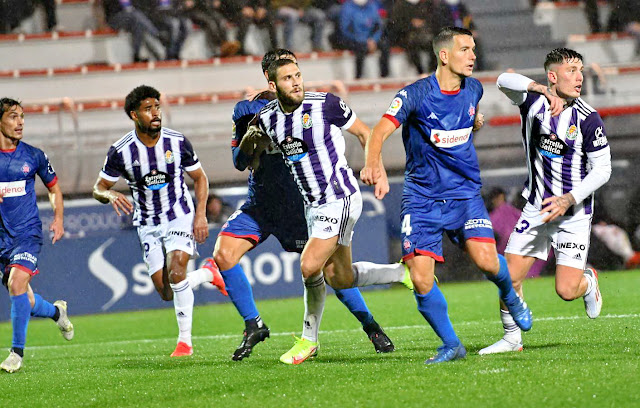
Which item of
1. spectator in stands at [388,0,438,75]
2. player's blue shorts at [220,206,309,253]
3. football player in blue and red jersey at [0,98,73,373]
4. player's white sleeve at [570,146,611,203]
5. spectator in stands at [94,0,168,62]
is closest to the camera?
player's white sleeve at [570,146,611,203]

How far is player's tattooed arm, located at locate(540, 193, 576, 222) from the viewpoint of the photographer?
6.30 metres

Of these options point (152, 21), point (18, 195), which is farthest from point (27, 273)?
point (152, 21)

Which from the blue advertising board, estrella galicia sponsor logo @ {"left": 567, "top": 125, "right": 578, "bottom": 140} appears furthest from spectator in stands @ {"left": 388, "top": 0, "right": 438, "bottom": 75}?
estrella galicia sponsor logo @ {"left": 567, "top": 125, "right": 578, "bottom": 140}

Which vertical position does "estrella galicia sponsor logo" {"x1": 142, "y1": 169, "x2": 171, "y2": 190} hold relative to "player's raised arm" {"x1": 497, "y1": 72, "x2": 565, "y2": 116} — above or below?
below

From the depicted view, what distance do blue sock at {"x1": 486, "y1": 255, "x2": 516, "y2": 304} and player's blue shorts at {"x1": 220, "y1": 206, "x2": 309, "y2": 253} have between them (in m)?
1.63

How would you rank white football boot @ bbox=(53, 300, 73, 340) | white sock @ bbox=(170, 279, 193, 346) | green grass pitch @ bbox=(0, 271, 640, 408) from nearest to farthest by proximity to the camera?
green grass pitch @ bbox=(0, 271, 640, 408), white sock @ bbox=(170, 279, 193, 346), white football boot @ bbox=(53, 300, 73, 340)

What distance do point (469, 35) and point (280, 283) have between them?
26.1 ft

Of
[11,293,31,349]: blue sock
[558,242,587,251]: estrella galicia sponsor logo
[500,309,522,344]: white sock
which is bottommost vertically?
[11,293,31,349]: blue sock

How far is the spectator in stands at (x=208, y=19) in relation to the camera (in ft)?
58.2

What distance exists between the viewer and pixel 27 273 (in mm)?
7883

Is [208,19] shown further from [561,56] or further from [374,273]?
[561,56]

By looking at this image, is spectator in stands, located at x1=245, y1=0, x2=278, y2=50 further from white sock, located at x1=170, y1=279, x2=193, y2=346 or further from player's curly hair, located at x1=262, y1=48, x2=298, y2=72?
player's curly hair, located at x1=262, y1=48, x2=298, y2=72

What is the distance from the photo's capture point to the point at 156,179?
813cm

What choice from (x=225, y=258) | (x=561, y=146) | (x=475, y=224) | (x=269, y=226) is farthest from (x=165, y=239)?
(x=561, y=146)
